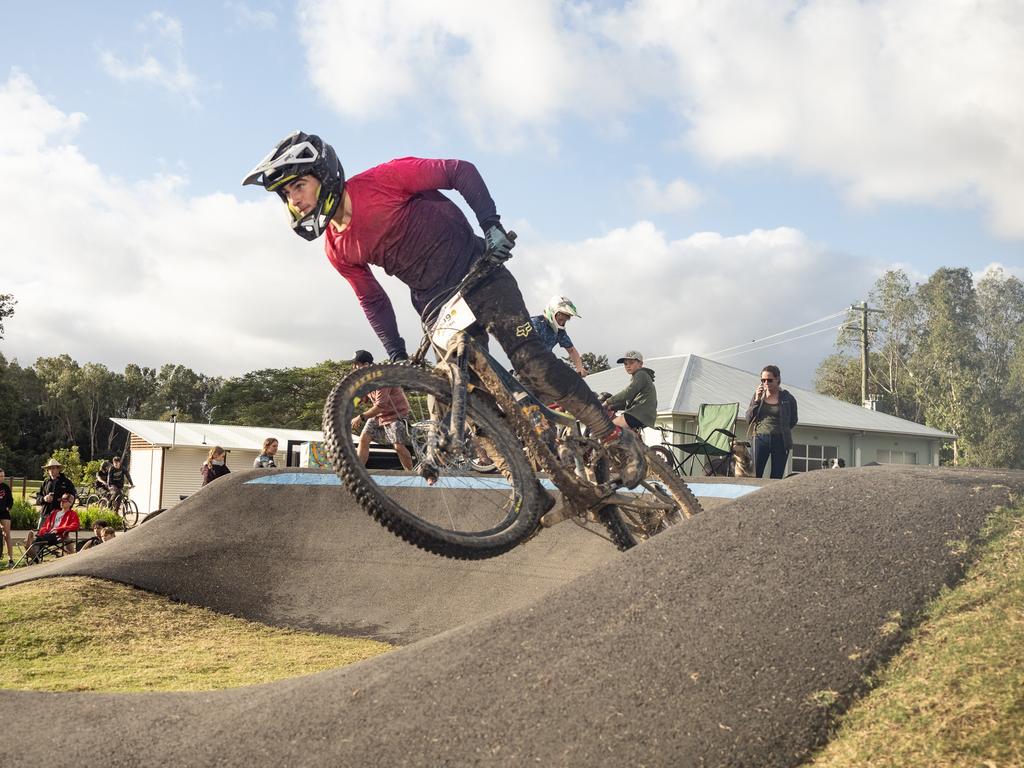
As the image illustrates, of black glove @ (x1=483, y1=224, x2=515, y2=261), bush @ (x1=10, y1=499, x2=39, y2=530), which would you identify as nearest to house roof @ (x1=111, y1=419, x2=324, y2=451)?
bush @ (x1=10, y1=499, x2=39, y2=530)

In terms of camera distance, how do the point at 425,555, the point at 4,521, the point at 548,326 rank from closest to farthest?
the point at 548,326 < the point at 425,555 < the point at 4,521

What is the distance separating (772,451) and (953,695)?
706 cm

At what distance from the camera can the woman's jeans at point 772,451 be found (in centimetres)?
1013

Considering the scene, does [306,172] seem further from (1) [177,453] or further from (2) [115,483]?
(1) [177,453]

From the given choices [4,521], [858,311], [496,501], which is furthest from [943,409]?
[4,521]

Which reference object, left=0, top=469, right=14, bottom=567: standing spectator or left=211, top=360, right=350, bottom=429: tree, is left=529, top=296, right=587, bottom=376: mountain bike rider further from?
left=211, top=360, right=350, bottom=429: tree

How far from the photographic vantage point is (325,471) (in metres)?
12.6

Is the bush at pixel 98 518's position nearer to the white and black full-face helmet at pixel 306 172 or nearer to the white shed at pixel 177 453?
the white shed at pixel 177 453

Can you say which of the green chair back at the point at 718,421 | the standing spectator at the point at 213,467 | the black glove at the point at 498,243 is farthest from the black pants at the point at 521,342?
the standing spectator at the point at 213,467

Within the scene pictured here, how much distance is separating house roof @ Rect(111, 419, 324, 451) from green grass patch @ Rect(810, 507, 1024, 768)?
1469 inches

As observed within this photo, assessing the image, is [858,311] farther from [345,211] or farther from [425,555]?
[345,211]

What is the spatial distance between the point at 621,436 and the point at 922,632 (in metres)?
2.45

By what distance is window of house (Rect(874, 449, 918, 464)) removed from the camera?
101 feet

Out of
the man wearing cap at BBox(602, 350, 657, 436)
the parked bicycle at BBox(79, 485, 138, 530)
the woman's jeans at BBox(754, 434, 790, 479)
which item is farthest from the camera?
the parked bicycle at BBox(79, 485, 138, 530)
